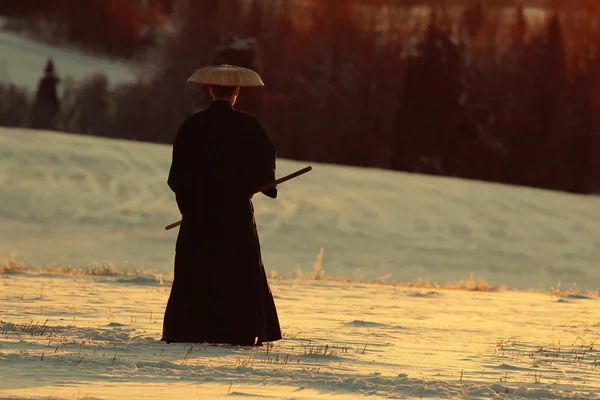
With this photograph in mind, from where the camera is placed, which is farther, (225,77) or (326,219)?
(326,219)

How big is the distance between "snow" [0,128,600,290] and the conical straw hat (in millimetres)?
13121

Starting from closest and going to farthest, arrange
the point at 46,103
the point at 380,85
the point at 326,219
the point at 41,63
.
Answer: the point at 326,219 → the point at 46,103 → the point at 380,85 → the point at 41,63

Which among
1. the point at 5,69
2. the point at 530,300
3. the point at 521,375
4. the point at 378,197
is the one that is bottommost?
the point at 5,69

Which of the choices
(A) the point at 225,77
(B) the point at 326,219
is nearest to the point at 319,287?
(A) the point at 225,77

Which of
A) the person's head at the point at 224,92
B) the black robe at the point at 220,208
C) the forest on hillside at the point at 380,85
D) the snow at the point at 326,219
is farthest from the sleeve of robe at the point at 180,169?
the forest on hillside at the point at 380,85

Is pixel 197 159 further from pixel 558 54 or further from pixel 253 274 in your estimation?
pixel 558 54

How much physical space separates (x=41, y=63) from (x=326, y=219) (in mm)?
34389

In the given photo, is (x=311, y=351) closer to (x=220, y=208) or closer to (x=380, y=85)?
(x=220, y=208)

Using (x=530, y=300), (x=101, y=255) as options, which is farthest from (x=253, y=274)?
(x=101, y=255)

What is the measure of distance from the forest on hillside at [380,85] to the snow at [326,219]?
46.1 ft

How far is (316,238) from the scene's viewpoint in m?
27.8

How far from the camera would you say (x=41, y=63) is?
61281mm

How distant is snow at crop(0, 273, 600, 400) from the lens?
678cm

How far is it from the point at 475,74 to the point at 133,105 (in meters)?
14.2
